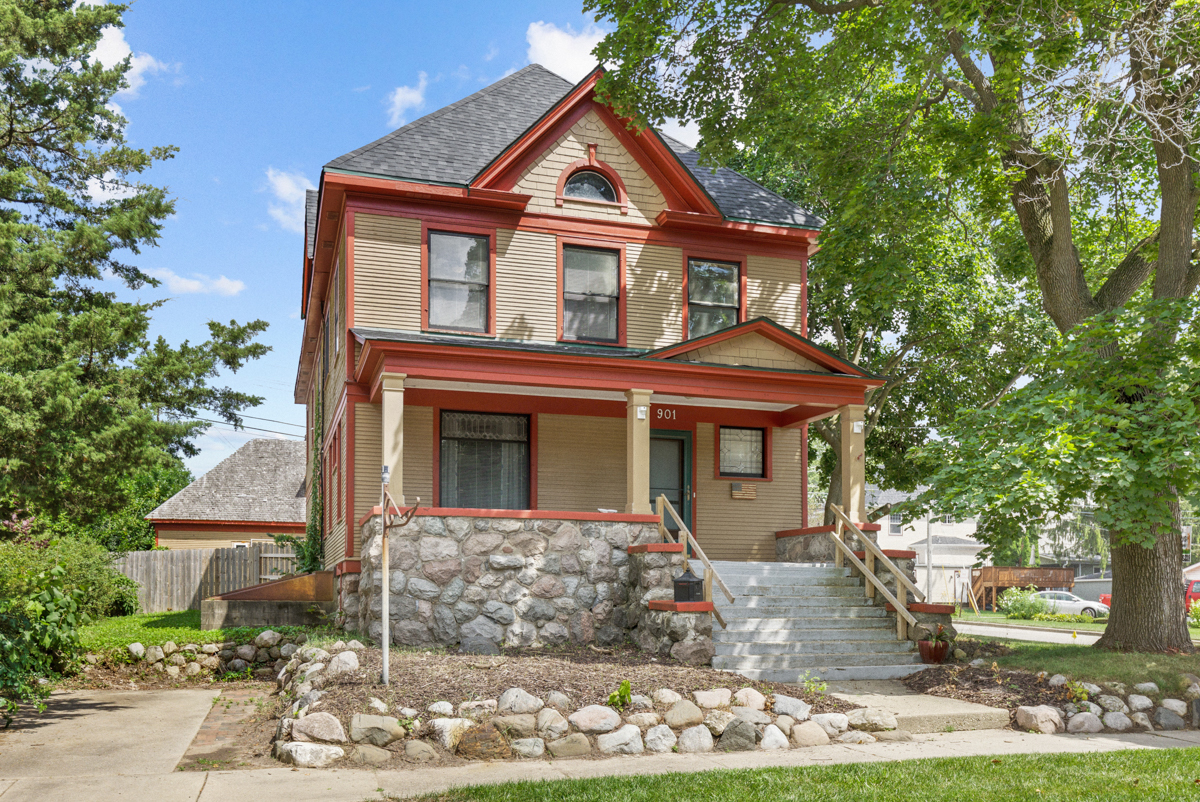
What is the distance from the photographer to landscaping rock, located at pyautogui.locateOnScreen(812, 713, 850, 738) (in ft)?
28.3

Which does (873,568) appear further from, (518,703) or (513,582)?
(518,703)

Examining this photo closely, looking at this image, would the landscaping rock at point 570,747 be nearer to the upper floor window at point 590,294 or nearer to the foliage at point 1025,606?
the upper floor window at point 590,294

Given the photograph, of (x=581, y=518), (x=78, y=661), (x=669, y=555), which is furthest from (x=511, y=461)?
(x=78, y=661)

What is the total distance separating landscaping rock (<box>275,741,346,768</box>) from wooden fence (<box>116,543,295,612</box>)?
1412 centimetres

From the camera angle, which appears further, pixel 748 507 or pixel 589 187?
pixel 748 507

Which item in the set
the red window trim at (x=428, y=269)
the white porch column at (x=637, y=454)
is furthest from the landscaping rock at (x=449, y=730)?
the red window trim at (x=428, y=269)

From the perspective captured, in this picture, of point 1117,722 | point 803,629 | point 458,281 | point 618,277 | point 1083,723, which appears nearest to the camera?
point 1083,723

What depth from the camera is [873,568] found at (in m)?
12.7

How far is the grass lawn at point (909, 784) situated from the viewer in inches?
250

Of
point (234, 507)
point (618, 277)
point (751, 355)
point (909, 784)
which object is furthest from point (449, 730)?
point (234, 507)

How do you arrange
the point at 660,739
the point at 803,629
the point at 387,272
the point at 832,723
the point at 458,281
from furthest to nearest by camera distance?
the point at 458,281
the point at 387,272
the point at 803,629
the point at 832,723
the point at 660,739

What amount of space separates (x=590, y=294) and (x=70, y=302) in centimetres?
1032

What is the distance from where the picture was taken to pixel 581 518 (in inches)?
475

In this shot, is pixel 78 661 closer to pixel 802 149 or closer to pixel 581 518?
pixel 581 518
